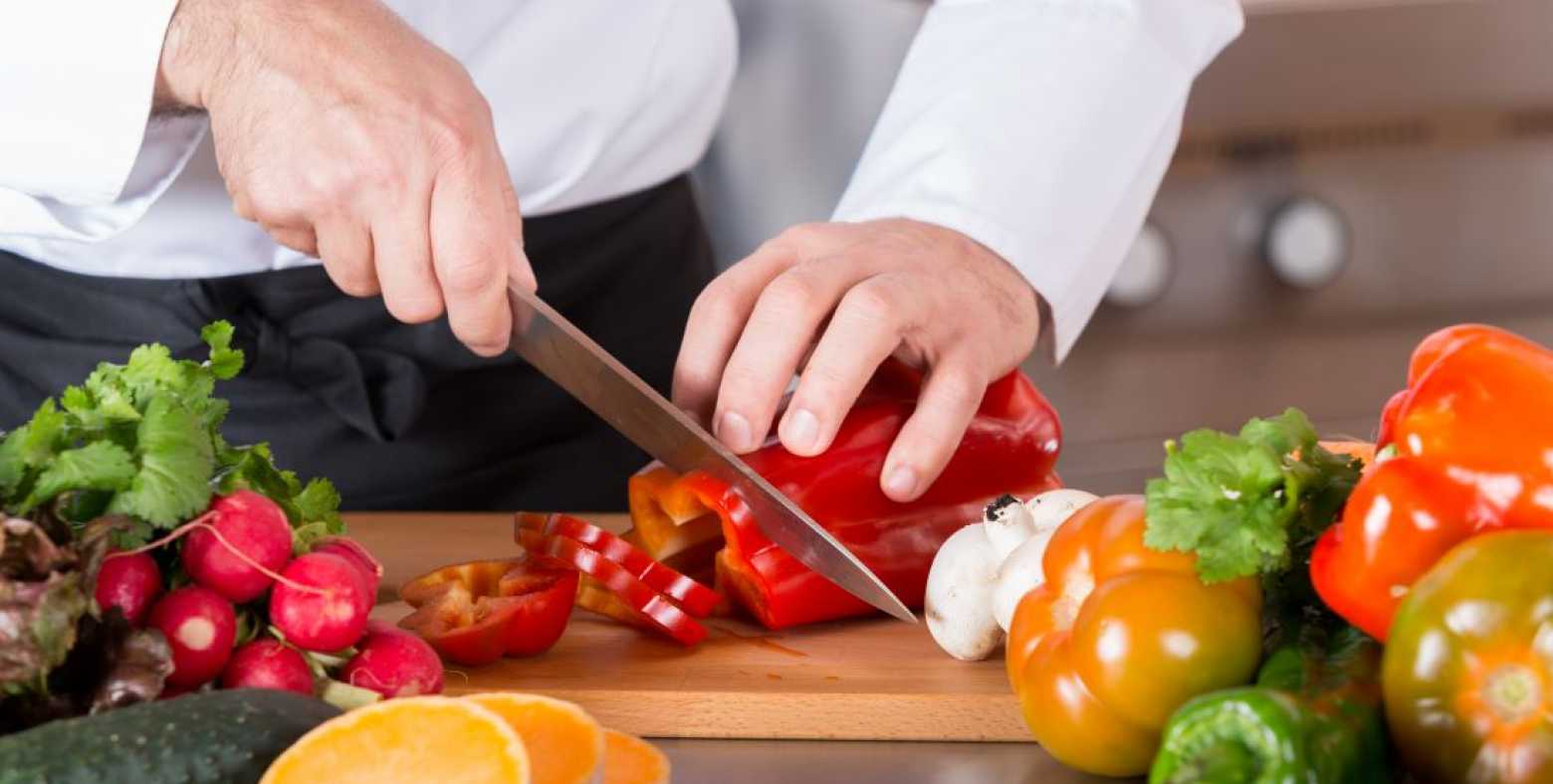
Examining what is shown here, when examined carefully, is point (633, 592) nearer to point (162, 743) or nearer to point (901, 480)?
point (901, 480)

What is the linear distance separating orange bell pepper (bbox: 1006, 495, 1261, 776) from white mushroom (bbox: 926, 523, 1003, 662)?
141 millimetres

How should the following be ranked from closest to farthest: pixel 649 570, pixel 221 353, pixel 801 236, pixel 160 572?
pixel 160 572 < pixel 221 353 < pixel 649 570 < pixel 801 236

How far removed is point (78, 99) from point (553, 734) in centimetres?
58

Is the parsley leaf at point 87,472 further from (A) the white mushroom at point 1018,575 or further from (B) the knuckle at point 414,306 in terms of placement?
(A) the white mushroom at point 1018,575

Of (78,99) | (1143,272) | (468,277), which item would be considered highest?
(78,99)

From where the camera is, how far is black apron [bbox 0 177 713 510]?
4.59 ft

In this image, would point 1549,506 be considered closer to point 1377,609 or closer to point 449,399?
point 1377,609

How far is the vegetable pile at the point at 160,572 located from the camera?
31.5 inches

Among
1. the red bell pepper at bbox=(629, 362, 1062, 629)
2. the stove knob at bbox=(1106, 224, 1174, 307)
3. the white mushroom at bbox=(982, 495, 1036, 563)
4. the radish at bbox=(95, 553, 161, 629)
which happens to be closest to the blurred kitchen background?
the stove knob at bbox=(1106, 224, 1174, 307)

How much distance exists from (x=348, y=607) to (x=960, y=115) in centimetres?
76

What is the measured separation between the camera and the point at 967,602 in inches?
40.9


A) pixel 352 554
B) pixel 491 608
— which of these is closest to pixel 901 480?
pixel 491 608

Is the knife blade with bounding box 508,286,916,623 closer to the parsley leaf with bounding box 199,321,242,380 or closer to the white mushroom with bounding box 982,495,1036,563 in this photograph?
the white mushroom with bounding box 982,495,1036,563

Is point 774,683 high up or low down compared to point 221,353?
down
